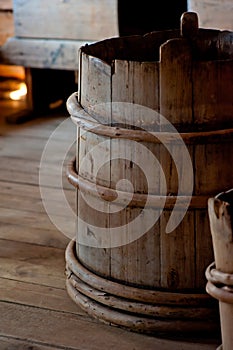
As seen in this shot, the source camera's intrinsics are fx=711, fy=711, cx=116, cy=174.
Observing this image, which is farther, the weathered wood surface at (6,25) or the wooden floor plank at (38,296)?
the weathered wood surface at (6,25)

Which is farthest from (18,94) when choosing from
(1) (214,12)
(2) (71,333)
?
(2) (71,333)

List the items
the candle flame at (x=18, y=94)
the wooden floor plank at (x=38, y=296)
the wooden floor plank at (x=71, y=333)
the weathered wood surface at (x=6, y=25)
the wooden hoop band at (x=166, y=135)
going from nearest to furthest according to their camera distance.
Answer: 1. the wooden hoop band at (x=166, y=135)
2. the wooden floor plank at (x=71, y=333)
3. the wooden floor plank at (x=38, y=296)
4. the candle flame at (x=18, y=94)
5. the weathered wood surface at (x=6, y=25)

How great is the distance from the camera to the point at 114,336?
1.96 m

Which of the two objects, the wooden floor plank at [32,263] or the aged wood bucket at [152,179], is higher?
the aged wood bucket at [152,179]

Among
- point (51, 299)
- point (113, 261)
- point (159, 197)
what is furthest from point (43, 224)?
point (159, 197)

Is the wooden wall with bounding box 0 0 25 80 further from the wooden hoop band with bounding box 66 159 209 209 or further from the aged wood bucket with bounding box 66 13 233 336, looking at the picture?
the wooden hoop band with bounding box 66 159 209 209

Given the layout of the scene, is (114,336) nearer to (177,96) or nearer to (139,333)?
(139,333)

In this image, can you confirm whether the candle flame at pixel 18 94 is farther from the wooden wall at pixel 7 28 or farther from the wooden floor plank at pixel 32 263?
the wooden floor plank at pixel 32 263

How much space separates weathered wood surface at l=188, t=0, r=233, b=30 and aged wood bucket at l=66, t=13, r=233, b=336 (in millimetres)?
1524

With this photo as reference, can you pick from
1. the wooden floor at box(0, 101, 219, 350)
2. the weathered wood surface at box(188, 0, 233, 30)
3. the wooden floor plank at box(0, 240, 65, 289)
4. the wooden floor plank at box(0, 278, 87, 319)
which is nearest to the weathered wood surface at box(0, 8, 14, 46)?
the wooden floor at box(0, 101, 219, 350)

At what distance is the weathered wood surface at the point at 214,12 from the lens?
352 centimetres

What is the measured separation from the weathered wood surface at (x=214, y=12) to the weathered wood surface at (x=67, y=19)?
0.53 meters

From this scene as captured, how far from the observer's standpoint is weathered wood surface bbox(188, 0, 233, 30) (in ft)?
11.6

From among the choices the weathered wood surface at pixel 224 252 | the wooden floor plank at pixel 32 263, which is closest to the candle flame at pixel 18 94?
the wooden floor plank at pixel 32 263
